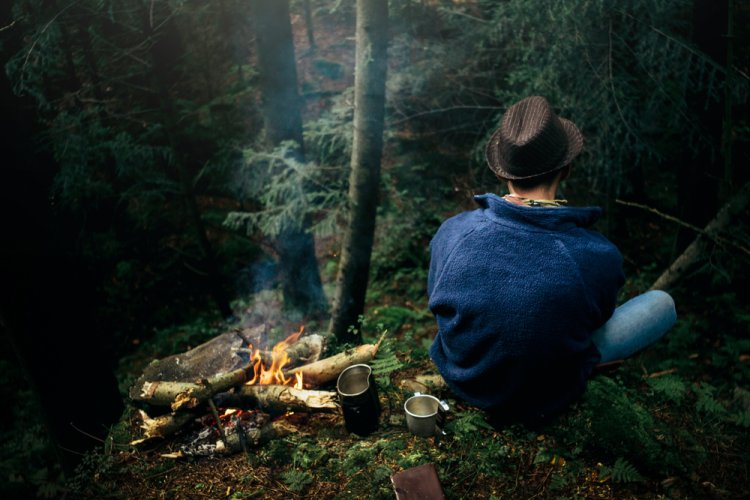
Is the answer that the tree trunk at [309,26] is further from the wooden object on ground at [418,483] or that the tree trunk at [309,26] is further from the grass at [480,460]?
the wooden object on ground at [418,483]

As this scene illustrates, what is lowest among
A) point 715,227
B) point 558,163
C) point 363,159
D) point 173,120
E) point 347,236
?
point 347,236

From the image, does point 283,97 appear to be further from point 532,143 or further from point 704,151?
point 704,151

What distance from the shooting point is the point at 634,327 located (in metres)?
3.22

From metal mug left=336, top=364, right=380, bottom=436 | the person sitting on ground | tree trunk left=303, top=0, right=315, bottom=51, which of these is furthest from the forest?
tree trunk left=303, top=0, right=315, bottom=51

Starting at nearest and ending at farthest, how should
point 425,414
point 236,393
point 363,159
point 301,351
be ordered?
point 425,414 → point 236,393 → point 301,351 → point 363,159

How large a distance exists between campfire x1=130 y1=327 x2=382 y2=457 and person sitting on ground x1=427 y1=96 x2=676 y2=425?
1522 mm

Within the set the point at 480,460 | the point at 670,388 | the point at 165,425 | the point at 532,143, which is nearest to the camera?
the point at 532,143

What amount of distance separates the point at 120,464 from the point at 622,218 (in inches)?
402

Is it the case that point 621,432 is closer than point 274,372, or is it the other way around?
point 621,432

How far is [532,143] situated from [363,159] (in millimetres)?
3081

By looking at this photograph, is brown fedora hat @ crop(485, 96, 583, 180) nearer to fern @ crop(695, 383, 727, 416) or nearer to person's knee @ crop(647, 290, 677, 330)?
person's knee @ crop(647, 290, 677, 330)

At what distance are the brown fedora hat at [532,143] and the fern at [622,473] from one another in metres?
2.15

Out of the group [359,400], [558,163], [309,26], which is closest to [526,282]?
[558,163]

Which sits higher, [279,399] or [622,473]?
[622,473]
